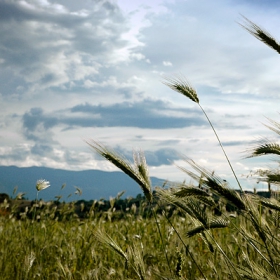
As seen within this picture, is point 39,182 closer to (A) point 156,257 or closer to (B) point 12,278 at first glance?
(B) point 12,278

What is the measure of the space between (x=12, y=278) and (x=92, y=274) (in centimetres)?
106

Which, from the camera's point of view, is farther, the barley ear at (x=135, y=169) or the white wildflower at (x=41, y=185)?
the white wildflower at (x=41, y=185)

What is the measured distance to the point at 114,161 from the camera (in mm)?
2129

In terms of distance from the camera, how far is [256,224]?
1999 mm

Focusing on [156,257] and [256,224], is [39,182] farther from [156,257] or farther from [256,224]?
[256,224]

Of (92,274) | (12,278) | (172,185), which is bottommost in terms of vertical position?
(12,278)

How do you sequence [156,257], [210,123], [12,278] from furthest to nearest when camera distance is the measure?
[156,257] < [12,278] < [210,123]

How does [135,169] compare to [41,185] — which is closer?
[135,169]

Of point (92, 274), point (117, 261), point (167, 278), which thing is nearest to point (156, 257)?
point (117, 261)

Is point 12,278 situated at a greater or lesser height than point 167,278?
lesser

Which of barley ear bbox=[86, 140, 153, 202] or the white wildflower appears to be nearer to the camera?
barley ear bbox=[86, 140, 153, 202]

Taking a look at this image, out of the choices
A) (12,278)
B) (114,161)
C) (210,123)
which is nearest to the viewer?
(114,161)

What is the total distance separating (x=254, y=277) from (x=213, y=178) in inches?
20.3

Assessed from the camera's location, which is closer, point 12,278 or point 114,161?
point 114,161
